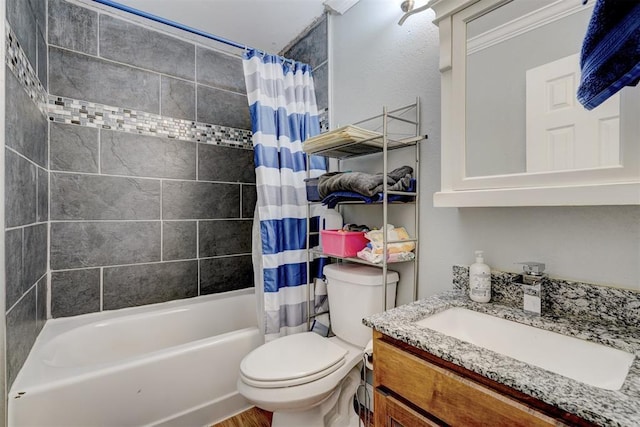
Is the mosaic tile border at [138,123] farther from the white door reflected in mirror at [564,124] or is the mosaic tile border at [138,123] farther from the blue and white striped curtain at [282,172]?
the white door reflected in mirror at [564,124]

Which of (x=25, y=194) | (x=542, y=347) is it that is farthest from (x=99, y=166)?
(x=542, y=347)

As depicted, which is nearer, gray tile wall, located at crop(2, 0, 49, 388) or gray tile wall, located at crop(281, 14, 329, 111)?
gray tile wall, located at crop(2, 0, 49, 388)

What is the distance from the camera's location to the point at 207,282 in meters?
2.17

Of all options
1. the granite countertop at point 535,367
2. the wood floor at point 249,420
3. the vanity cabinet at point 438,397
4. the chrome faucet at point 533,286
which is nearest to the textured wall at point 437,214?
the chrome faucet at point 533,286

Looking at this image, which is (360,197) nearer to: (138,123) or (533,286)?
(533,286)

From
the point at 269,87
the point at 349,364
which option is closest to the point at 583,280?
the point at 349,364

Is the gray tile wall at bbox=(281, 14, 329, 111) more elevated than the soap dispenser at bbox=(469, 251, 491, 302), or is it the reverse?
the gray tile wall at bbox=(281, 14, 329, 111)

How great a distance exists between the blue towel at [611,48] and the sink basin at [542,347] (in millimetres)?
619

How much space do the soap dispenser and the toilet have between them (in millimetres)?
391

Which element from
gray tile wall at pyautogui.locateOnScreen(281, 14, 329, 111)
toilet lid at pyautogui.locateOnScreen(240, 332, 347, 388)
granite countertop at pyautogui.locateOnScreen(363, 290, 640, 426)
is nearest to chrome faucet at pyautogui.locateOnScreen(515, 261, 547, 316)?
granite countertop at pyautogui.locateOnScreen(363, 290, 640, 426)

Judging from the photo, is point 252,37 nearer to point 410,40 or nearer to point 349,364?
point 410,40

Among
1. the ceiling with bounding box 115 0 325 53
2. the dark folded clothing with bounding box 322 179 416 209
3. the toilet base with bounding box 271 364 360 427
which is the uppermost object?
the ceiling with bounding box 115 0 325 53

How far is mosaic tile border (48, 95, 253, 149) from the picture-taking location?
1.68 metres

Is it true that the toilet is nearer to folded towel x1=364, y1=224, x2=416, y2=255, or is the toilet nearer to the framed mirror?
folded towel x1=364, y1=224, x2=416, y2=255
